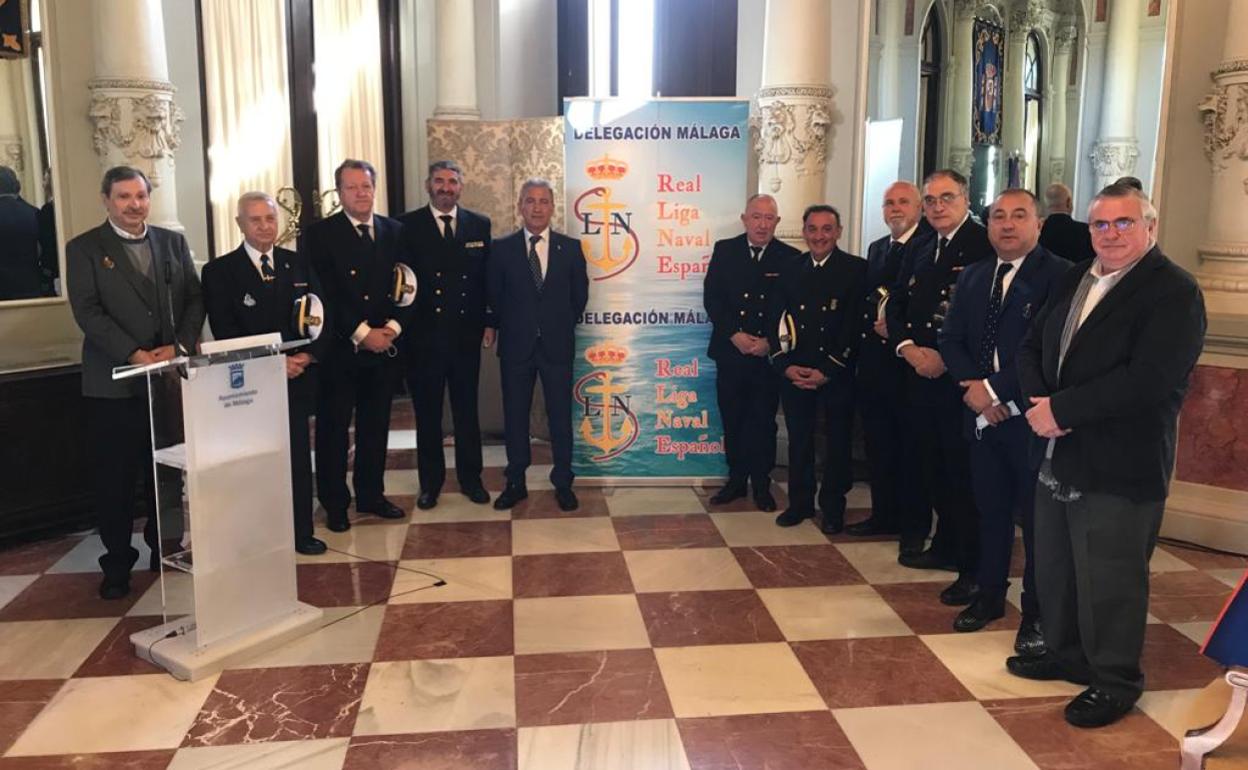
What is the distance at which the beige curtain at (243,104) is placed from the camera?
641 cm

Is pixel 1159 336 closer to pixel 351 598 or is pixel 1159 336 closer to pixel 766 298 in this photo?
pixel 766 298

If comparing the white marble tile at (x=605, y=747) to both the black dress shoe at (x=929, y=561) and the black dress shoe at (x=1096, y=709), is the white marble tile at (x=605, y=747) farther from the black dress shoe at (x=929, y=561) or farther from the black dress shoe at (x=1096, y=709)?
the black dress shoe at (x=929, y=561)

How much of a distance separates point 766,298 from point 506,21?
4199 millimetres

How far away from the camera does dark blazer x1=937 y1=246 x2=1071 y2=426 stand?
3.34 metres

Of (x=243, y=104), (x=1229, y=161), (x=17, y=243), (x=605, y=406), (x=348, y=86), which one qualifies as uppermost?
(x=348, y=86)

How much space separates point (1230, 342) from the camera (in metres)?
4.42

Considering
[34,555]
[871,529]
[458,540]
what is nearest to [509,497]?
[458,540]

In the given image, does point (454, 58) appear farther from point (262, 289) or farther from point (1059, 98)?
point (1059, 98)

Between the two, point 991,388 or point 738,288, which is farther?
point 738,288

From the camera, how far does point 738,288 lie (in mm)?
4926

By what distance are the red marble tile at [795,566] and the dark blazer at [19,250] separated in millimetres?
3310

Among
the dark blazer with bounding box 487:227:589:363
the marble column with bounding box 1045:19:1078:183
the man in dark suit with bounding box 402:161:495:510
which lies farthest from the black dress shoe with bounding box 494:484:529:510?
the marble column with bounding box 1045:19:1078:183

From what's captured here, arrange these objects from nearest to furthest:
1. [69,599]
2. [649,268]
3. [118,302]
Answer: [118,302] < [69,599] < [649,268]

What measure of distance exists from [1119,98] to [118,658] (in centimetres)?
475
